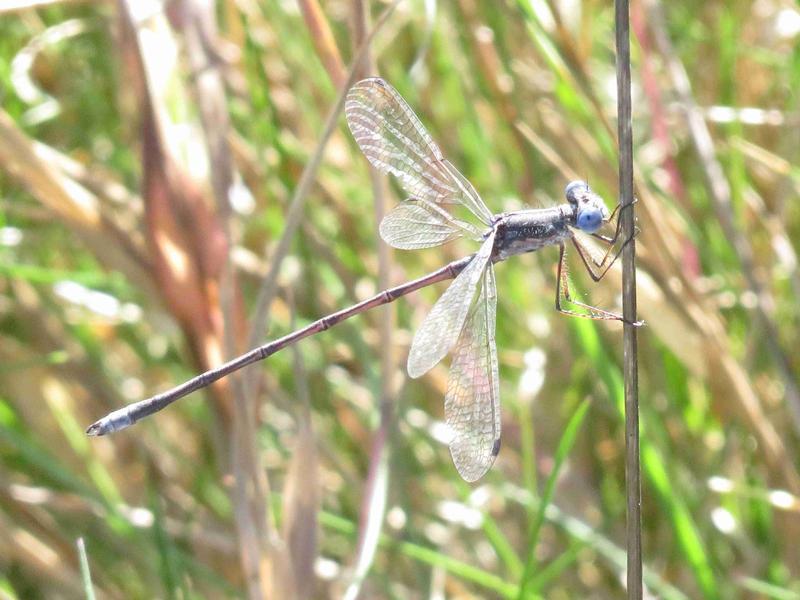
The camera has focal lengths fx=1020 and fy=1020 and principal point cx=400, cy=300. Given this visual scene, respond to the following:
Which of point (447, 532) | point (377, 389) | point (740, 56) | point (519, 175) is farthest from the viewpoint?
point (740, 56)

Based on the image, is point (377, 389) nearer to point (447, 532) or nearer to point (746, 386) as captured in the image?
point (447, 532)

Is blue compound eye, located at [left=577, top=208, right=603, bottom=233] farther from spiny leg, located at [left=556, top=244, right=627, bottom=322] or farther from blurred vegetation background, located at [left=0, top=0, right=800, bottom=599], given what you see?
blurred vegetation background, located at [left=0, top=0, right=800, bottom=599]

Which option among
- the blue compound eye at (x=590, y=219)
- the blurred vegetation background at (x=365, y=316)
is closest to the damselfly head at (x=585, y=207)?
the blue compound eye at (x=590, y=219)

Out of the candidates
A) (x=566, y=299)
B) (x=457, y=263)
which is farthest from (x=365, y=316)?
(x=566, y=299)

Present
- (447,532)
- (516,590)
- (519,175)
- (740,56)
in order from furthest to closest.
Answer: (740,56), (519,175), (447,532), (516,590)

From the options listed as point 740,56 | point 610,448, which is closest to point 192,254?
point 610,448

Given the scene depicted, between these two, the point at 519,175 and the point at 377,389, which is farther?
the point at 519,175

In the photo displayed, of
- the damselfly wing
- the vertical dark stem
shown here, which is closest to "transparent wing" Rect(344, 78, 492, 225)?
the damselfly wing
